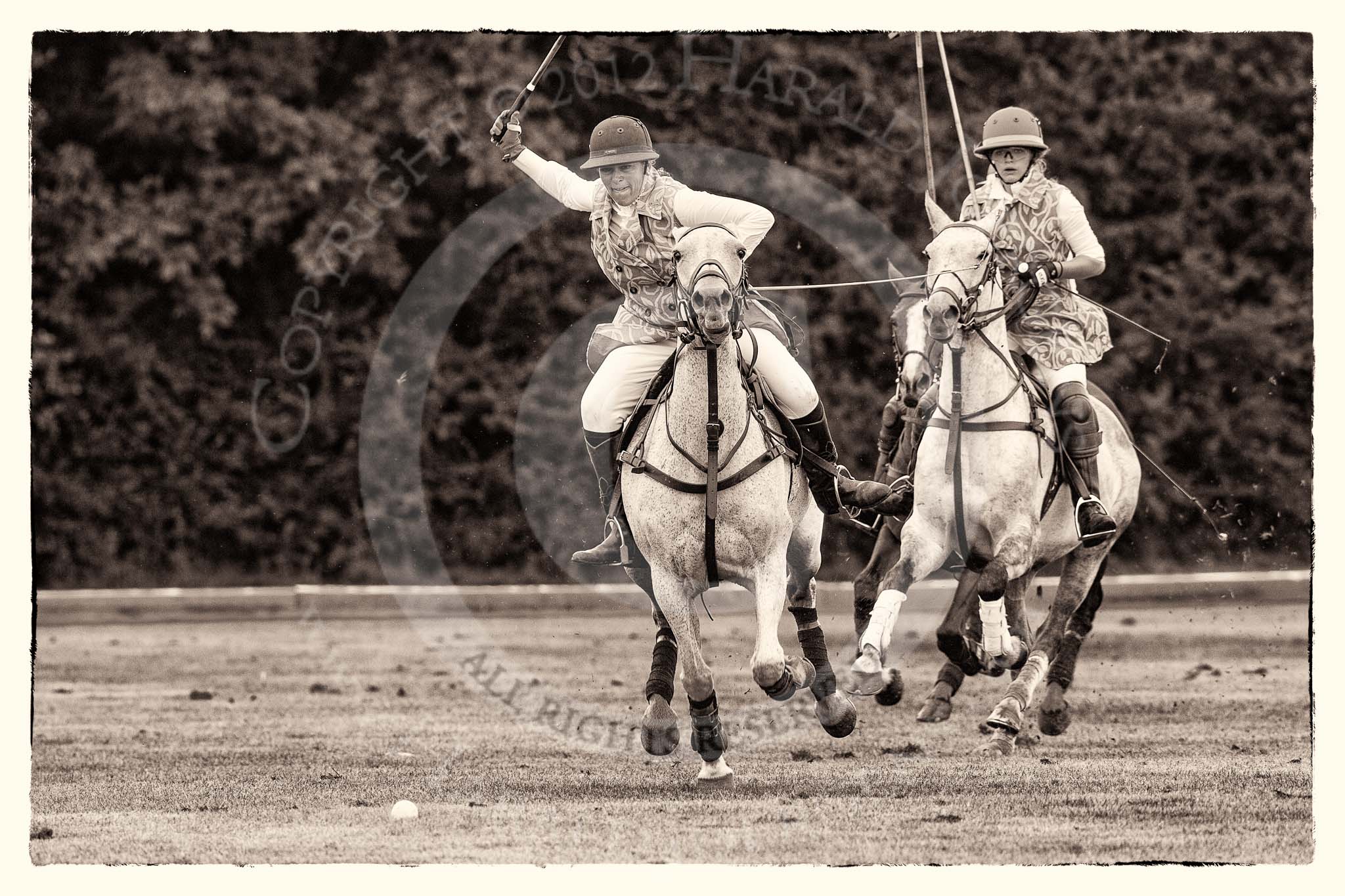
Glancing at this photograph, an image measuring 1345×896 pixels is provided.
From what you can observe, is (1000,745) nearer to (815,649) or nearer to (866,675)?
(815,649)

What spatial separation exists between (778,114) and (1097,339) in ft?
29.7

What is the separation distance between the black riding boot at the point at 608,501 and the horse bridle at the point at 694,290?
125 centimetres

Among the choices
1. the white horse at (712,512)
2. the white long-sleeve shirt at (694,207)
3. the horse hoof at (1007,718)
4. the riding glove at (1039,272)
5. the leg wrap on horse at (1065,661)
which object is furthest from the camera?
the leg wrap on horse at (1065,661)

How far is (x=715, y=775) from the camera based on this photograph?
30.6 feet

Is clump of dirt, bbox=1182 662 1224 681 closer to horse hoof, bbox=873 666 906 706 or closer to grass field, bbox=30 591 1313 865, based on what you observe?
grass field, bbox=30 591 1313 865

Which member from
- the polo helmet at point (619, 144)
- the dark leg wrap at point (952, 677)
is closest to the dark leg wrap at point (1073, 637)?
the dark leg wrap at point (952, 677)

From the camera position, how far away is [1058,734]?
35.4 ft

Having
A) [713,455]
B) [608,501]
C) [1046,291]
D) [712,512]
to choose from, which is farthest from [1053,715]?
[713,455]

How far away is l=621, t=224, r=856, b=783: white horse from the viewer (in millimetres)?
8586

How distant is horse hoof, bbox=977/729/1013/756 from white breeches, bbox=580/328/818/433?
6.87ft

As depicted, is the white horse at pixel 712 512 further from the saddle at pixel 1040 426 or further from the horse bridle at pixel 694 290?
the saddle at pixel 1040 426

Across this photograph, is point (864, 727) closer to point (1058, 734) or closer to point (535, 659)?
point (1058, 734)

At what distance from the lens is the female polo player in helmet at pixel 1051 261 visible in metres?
10.1

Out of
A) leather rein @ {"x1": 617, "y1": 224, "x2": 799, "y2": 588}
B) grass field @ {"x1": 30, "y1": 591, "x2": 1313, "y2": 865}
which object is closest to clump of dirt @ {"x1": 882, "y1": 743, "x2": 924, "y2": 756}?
grass field @ {"x1": 30, "y1": 591, "x2": 1313, "y2": 865}
